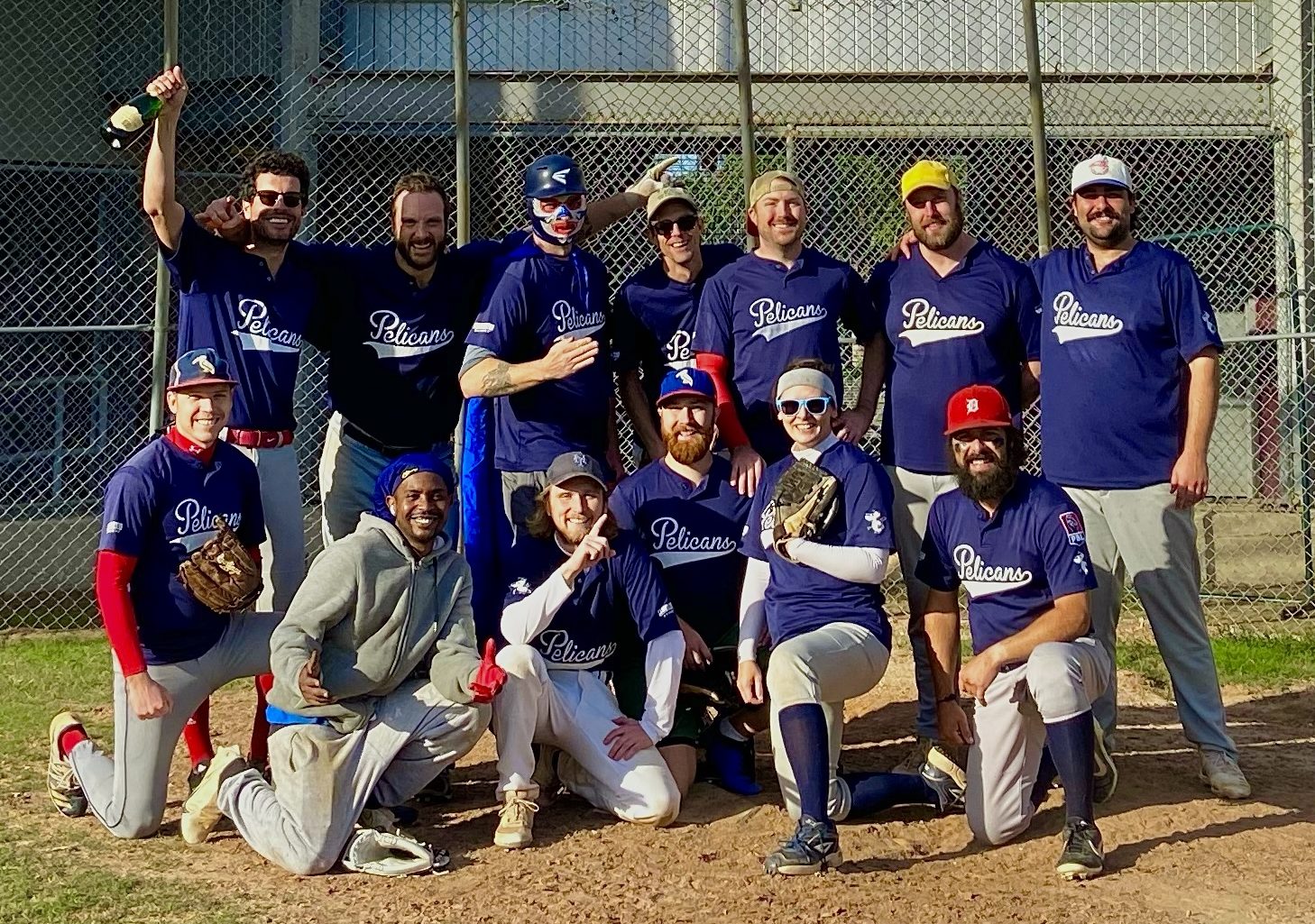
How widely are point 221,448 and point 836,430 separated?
2.22 metres

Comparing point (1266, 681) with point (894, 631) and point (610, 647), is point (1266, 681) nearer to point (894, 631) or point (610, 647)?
point (894, 631)

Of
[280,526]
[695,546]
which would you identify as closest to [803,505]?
[695,546]

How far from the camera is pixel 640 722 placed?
5305 millimetres

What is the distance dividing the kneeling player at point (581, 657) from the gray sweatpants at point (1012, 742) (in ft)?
3.37

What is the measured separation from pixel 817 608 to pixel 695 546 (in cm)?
73

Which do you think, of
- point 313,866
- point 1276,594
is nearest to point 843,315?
point 313,866

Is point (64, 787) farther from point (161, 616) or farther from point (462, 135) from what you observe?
point (462, 135)

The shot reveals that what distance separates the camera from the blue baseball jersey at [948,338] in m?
5.59

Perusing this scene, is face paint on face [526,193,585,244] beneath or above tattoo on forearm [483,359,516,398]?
above

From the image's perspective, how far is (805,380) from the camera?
5250 mm

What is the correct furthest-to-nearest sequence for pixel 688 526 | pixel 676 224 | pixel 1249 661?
1. pixel 1249 661
2. pixel 676 224
3. pixel 688 526

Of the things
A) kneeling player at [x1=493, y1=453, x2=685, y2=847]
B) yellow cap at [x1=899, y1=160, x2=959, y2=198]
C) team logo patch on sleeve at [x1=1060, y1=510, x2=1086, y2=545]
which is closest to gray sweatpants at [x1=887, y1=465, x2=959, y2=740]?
team logo patch on sleeve at [x1=1060, y1=510, x2=1086, y2=545]

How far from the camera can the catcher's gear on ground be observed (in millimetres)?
4668

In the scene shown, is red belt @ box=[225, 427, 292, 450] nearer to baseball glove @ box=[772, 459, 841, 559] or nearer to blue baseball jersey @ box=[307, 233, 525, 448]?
blue baseball jersey @ box=[307, 233, 525, 448]
